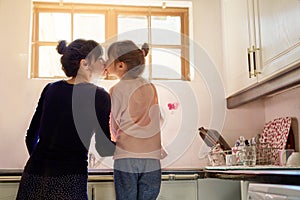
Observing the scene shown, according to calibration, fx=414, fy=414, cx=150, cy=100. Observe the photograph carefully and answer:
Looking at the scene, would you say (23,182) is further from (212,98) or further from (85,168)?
(212,98)

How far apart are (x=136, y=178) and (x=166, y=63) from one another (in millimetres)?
1170

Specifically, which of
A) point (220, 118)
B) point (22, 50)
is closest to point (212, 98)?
point (220, 118)

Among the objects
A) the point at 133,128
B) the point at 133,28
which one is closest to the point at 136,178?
the point at 133,128

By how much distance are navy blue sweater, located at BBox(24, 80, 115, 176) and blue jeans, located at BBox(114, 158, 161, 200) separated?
14cm

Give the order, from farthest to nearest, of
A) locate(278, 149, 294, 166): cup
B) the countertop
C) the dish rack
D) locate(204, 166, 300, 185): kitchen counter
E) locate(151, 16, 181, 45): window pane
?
locate(151, 16, 181, 45): window pane
the dish rack
locate(278, 149, 294, 166): cup
the countertop
locate(204, 166, 300, 185): kitchen counter

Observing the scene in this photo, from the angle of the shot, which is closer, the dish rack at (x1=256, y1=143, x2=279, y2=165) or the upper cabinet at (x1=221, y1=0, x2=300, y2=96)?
the upper cabinet at (x1=221, y1=0, x2=300, y2=96)

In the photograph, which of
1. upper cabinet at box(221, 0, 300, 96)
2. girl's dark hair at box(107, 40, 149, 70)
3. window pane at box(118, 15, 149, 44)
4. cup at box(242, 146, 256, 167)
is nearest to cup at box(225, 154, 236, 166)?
cup at box(242, 146, 256, 167)

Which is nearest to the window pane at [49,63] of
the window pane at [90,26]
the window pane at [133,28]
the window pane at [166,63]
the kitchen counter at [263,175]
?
the window pane at [90,26]

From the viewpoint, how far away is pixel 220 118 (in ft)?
8.24

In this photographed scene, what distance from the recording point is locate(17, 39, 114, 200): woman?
1.44 m

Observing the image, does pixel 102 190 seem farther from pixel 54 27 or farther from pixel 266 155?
pixel 54 27

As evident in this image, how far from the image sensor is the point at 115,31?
2.61 meters

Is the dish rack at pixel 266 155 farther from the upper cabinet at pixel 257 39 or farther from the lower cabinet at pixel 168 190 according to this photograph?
the lower cabinet at pixel 168 190

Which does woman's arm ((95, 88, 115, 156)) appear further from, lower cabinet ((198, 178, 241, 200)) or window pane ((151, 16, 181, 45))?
window pane ((151, 16, 181, 45))
